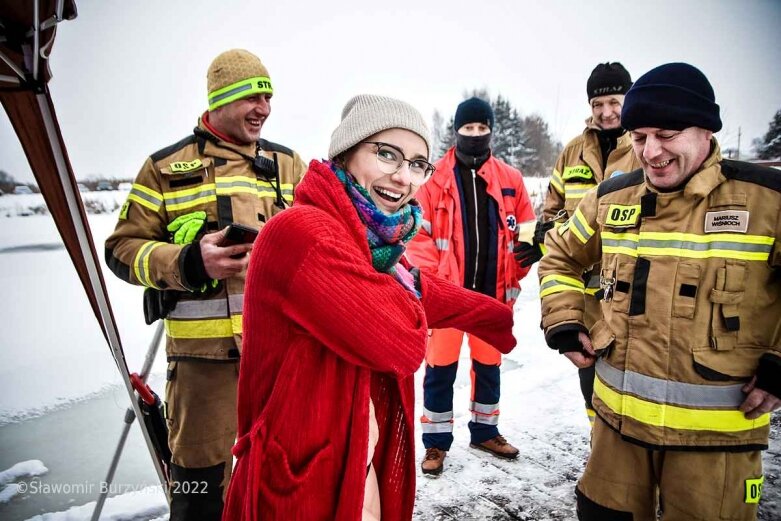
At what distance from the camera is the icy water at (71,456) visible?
268cm

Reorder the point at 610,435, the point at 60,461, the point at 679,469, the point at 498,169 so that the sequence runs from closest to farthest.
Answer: the point at 679,469 < the point at 610,435 < the point at 60,461 < the point at 498,169

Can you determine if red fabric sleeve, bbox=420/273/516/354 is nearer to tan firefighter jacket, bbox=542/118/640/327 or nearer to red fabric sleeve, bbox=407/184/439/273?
tan firefighter jacket, bbox=542/118/640/327

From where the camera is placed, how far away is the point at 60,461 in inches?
121

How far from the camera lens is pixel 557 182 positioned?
318cm

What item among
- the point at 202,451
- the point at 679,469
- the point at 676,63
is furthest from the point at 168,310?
the point at 676,63

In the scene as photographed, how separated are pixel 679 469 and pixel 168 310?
2.30 metres

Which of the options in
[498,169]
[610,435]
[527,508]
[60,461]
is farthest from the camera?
[498,169]

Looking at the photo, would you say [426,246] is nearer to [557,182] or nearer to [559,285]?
[557,182]

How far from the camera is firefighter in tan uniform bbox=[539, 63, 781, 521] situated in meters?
1.51

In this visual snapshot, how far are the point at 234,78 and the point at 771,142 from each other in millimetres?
13983

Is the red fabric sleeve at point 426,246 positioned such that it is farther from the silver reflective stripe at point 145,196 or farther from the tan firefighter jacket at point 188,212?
the silver reflective stripe at point 145,196

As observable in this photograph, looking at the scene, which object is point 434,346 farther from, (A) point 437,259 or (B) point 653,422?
(B) point 653,422

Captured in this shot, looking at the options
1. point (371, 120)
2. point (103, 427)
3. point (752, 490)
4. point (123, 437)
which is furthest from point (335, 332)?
point (103, 427)

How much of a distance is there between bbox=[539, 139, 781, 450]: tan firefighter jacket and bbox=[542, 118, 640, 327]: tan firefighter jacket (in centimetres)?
97
